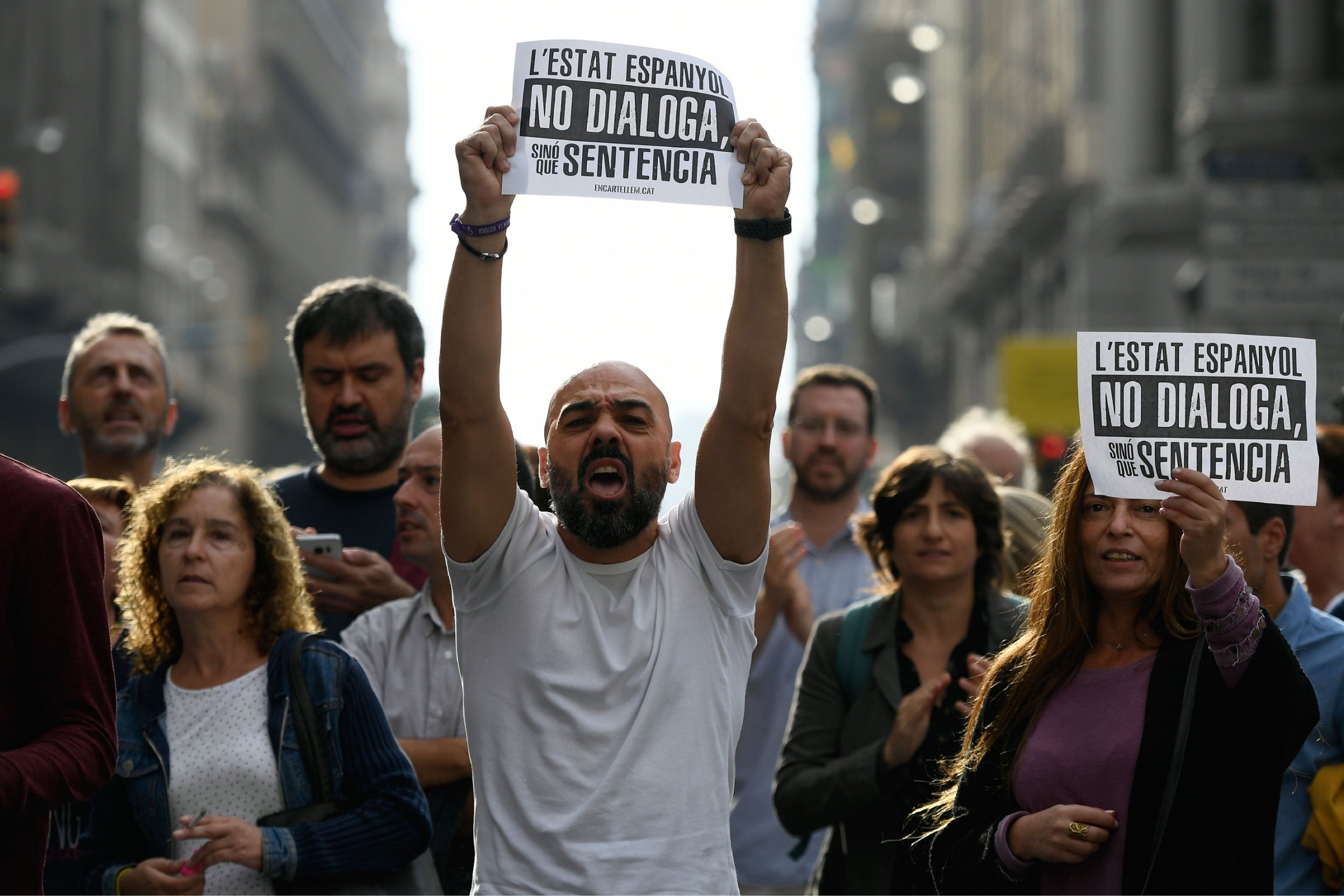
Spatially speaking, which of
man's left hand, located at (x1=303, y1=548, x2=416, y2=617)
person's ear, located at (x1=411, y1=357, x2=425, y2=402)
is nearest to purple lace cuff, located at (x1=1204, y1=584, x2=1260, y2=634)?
man's left hand, located at (x1=303, y1=548, x2=416, y2=617)

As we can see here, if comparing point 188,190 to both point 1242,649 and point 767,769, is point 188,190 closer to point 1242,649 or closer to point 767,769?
point 767,769

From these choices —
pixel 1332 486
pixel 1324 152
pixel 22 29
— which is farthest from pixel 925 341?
pixel 1332 486

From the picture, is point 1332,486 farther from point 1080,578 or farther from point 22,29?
point 22,29

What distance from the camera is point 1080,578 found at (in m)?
4.44

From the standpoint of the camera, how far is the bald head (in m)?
4.43

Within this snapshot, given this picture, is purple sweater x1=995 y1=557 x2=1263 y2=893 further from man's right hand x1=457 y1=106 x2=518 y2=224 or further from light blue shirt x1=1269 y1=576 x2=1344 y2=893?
man's right hand x1=457 y1=106 x2=518 y2=224

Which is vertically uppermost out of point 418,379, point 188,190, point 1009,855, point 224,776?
point 188,190

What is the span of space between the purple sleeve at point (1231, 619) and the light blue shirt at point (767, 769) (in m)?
2.76

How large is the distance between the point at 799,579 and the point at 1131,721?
9.15ft

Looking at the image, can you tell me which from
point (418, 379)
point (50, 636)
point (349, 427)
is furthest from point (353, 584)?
point (50, 636)

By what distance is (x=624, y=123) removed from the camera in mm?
4605

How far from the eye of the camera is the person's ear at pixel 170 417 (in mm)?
7000

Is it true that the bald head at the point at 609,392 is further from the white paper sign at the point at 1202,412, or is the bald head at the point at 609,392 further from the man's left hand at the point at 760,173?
the white paper sign at the point at 1202,412

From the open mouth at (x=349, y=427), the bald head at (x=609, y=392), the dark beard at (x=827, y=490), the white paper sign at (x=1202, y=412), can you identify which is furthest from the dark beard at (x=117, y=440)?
the white paper sign at (x=1202, y=412)
